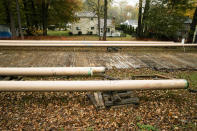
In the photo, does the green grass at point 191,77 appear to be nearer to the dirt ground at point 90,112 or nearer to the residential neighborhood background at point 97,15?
the dirt ground at point 90,112

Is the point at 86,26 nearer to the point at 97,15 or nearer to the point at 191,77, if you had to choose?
the point at 97,15

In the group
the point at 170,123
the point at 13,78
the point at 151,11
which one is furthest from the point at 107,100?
the point at 151,11

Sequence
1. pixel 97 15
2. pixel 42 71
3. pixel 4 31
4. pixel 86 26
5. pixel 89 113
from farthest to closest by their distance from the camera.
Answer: pixel 86 26
pixel 97 15
pixel 4 31
pixel 42 71
pixel 89 113

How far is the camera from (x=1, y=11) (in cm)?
1820

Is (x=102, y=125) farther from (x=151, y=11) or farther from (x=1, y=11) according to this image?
(x=1, y=11)

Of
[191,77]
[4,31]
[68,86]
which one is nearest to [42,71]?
[68,86]

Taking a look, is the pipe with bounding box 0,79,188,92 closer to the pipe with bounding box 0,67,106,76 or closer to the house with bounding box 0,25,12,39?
the pipe with bounding box 0,67,106,76

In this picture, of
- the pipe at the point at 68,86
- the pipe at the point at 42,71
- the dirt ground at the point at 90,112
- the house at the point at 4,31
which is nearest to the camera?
the dirt ground at the point at 90,112

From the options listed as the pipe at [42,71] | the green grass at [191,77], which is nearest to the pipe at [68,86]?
the pipe at [42,71]

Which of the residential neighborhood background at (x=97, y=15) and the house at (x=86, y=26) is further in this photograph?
the house at (x=86, y=26)

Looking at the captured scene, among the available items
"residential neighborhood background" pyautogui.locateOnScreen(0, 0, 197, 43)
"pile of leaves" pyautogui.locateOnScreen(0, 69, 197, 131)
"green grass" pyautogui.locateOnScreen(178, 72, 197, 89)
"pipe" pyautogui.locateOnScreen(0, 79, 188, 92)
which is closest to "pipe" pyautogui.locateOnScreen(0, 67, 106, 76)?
"pile of leaves" pyautogui.locateOnScreen(0, 69, 197, 131)

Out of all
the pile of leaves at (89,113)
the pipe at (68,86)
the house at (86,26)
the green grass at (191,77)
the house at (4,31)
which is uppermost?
the house at (86,26)

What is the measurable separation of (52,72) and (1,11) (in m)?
19.0

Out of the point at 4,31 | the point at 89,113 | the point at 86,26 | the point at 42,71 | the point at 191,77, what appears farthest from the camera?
the point at 86,26
